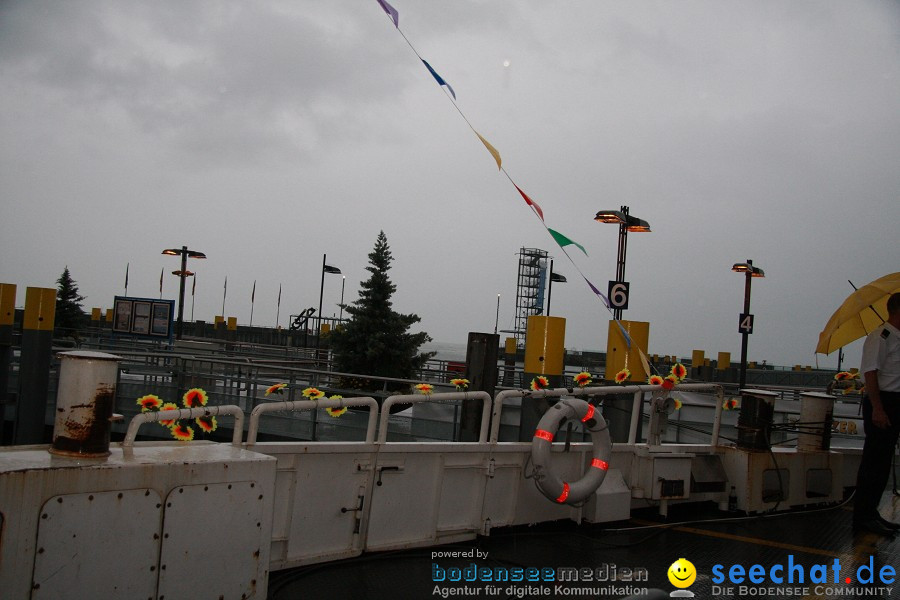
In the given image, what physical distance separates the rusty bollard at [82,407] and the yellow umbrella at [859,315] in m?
6.49

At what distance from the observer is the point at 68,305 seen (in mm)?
33594

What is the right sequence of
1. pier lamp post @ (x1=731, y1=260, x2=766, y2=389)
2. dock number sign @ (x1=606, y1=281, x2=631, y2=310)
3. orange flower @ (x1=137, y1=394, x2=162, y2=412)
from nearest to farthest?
1. orange flower @ (x1=137, y1=394, x2=162, y2=412)
2. dock number sign @ (x1=606, y1=281, x2=631, y2=310)
3. pier lamp post @ (x1=731, y1=260, x2=766, y2=389)

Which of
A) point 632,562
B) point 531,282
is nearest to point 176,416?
point 632,562

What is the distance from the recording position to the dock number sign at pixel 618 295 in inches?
472

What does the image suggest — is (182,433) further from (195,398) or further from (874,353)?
(874,353)

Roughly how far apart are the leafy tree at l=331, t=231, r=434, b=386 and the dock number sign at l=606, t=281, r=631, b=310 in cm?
896

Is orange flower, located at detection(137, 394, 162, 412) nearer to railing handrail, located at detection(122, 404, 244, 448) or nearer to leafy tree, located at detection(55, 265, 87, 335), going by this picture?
railing handrail, located at detection(122, 404, 244, 448)

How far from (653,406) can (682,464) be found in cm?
67

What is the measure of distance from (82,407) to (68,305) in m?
34.6

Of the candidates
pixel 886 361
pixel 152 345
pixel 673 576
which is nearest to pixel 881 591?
pixel 673 576

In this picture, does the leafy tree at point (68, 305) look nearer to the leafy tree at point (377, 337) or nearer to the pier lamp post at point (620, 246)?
the leafy tree at point (377, 337)

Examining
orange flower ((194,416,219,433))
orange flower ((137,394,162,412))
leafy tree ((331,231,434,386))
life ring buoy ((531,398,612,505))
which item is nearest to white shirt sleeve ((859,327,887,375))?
life ring buoy ((531,398,612,505))

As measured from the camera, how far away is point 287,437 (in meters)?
11.2

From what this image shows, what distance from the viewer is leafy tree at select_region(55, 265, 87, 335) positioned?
32.4 metres
